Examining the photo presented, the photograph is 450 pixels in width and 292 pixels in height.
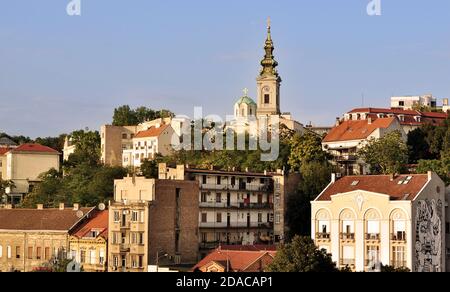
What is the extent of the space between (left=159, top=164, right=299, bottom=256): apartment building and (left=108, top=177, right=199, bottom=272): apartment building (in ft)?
7.13

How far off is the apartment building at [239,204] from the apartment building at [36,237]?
28.4 ft

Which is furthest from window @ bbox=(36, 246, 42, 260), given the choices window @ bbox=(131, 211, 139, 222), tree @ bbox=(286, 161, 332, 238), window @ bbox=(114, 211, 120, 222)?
tree @ bbox=(286, 161, 332, 238)

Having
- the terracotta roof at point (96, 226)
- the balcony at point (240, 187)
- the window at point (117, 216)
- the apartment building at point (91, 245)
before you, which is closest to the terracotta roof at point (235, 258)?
the window at point (117, 216)

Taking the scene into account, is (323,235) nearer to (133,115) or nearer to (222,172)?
(222,172)

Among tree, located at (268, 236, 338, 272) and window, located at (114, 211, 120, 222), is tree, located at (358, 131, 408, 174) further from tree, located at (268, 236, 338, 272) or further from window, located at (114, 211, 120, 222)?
tree, located at (268, 236, 338, 272)

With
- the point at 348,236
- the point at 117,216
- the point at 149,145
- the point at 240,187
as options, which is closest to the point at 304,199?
the point at 240,187

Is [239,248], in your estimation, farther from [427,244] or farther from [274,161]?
[274,161]

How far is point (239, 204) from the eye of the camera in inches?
3359

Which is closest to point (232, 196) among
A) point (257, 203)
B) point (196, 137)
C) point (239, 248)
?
point (257, 203)

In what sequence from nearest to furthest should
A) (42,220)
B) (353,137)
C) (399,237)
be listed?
(399,237), (42,220), (353,137)

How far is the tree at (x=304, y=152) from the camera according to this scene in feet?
323

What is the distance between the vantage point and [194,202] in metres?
80.3

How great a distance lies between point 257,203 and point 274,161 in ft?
47.4

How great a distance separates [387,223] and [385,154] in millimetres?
29701
